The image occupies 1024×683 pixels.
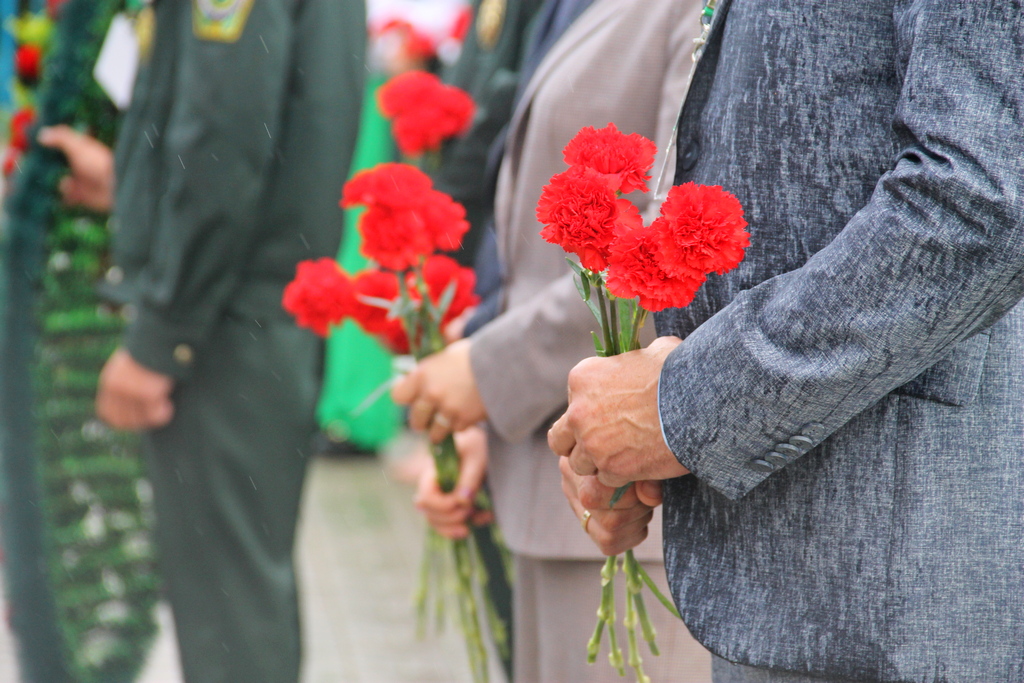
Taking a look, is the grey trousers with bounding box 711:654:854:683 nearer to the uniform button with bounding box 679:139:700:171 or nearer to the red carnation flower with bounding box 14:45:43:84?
the uniform button with bounding box 679:139:700:171

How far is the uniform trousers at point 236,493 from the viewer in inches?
90.1

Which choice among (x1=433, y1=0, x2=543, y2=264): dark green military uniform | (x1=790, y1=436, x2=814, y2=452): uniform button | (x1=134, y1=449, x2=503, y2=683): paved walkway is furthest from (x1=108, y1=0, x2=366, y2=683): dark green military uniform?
(x1=790, y1=436, x2=814, y2=452): uniform button

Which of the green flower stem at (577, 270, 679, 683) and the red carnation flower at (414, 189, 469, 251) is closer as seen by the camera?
the green flower stem at (577, 270, 679, 683)

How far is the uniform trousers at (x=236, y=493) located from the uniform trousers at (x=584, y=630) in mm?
918

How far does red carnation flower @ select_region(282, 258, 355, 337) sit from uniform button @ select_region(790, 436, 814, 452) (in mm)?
762

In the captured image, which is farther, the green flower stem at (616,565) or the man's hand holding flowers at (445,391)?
the man's hand holding flowers at (445,391)

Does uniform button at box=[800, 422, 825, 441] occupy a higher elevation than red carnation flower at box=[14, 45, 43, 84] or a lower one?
lower

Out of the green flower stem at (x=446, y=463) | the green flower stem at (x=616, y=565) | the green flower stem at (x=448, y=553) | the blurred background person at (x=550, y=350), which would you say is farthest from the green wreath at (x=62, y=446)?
the green flower stem at (x=616, y=565)

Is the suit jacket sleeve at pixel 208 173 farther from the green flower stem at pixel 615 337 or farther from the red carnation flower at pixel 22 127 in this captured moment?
the green flower stem at pixel 615 337

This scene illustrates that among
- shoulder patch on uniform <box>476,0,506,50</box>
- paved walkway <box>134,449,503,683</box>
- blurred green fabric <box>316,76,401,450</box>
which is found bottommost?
paved walkway <box>134,449,503,683</box>

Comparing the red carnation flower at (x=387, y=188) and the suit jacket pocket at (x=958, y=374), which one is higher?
the red carnation flower at (x=387, y=188)

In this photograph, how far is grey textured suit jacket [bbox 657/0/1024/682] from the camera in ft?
2.80

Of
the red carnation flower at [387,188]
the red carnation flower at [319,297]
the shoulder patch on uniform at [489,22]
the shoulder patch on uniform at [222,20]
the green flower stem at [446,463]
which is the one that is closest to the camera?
the red carnation flower at [387,188]

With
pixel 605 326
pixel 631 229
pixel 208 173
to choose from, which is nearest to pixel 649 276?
pixel 631 229
